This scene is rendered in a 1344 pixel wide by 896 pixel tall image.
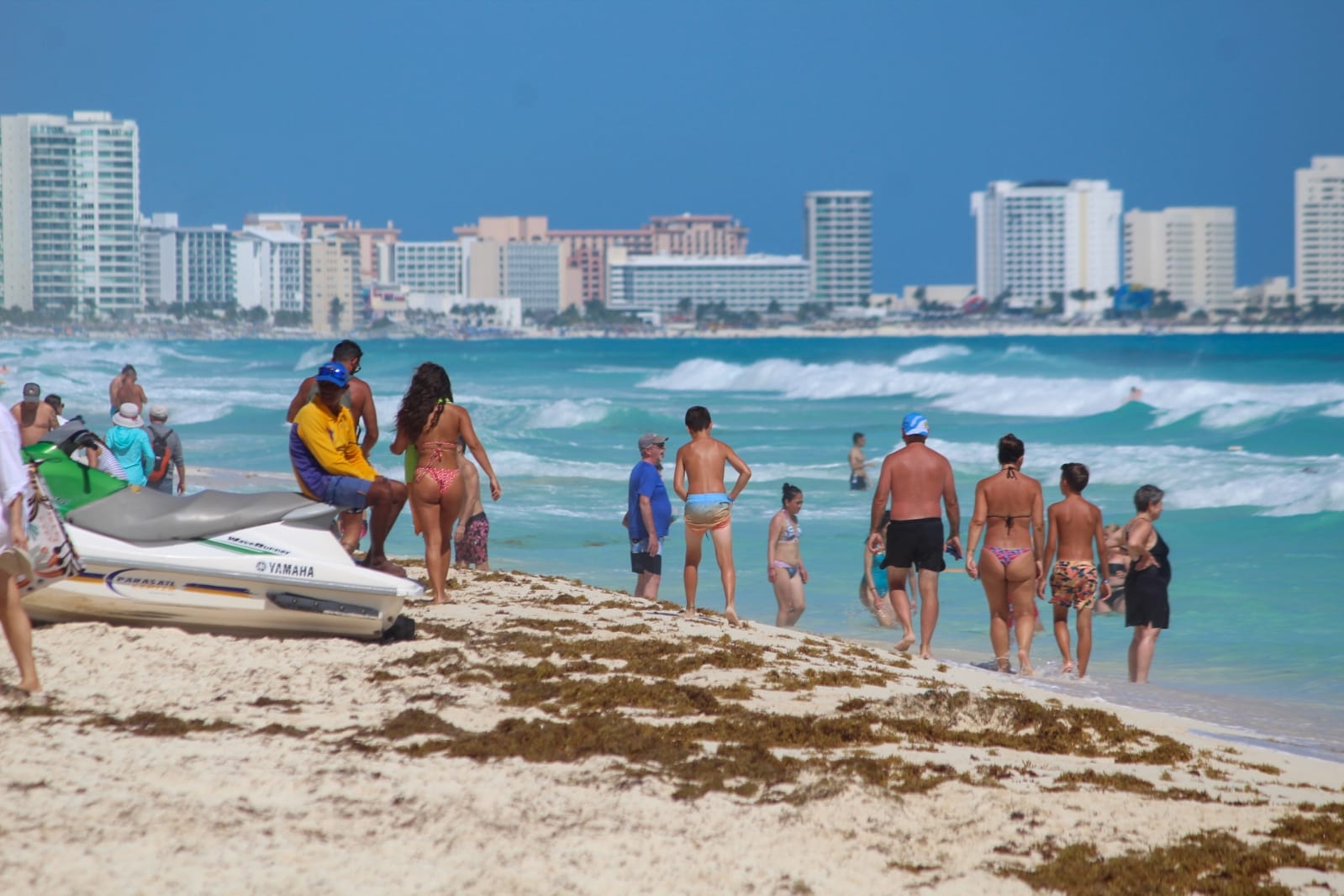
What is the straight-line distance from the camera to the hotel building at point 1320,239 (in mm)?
188875

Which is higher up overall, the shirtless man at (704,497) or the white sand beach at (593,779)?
the shirtless man at (704,497)

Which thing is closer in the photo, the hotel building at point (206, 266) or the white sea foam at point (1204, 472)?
the white sea foam at point (1204, 472)

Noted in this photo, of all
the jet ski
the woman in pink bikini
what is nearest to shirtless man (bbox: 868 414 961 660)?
the woman in pink bikini

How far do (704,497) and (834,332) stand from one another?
182001 mm

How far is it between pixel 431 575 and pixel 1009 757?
374cm

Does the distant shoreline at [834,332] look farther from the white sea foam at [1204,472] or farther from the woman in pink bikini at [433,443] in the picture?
the woman in pink bikini at [433,443]

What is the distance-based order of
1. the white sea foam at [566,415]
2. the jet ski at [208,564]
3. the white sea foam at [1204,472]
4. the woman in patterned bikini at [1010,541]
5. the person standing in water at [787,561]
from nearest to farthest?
→ the jet ski at [208,564]
the woman in patterned bikini at [1010,541]
the person standing in water at [787,561]
the white sea foam at [1204,472]
the white sea foam at [566,415]

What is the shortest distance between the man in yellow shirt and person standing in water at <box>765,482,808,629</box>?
12.4 ft

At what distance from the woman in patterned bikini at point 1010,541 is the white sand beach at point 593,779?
4.45ft

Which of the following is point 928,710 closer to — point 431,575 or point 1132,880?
point 1132,880

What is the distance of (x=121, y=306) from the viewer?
159 meters

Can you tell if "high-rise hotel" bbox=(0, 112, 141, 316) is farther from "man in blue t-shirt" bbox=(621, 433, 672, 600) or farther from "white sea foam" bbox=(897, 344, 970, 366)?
"man in blue t-shirt" bbox=(621, 433, 672, 600)

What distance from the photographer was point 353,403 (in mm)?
8250

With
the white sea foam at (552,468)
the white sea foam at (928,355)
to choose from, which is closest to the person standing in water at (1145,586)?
the white sea foam at (552,468)
